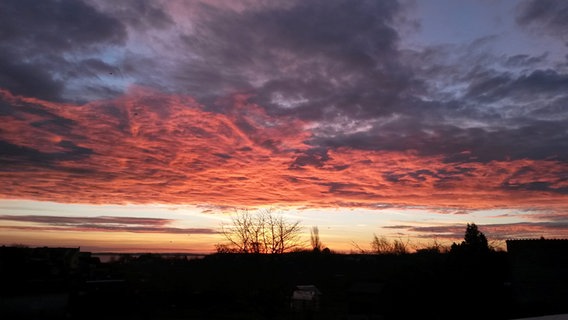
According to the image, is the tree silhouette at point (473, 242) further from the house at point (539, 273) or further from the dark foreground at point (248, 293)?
the house at point (539, 273)

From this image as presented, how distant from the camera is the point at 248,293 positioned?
45.9 meters

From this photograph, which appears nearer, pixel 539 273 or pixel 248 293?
pixel 539 273


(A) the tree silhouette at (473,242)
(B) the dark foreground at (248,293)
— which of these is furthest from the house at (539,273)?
(A) the tree silhouette at (473,242)

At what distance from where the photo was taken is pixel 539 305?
110 feet

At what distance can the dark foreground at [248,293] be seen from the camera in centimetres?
2936

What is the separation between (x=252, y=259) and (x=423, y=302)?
64.1 ft

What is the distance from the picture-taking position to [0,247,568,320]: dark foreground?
96.3ft

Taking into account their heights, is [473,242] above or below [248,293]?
above

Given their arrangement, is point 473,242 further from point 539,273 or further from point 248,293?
point 248,293

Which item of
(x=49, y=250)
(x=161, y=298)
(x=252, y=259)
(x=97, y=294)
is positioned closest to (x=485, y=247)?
(x=252, y=259)

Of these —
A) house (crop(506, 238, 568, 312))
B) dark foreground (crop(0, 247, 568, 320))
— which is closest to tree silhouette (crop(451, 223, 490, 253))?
dark foreground (crop(0, 247, 568, 320))

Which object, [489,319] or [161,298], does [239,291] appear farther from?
[489,319]

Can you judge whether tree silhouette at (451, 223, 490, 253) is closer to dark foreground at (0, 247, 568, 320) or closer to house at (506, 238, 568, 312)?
dark foreground at (0, 247, 568, 320)

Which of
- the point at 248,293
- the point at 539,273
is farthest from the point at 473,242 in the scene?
the point at 248,293
